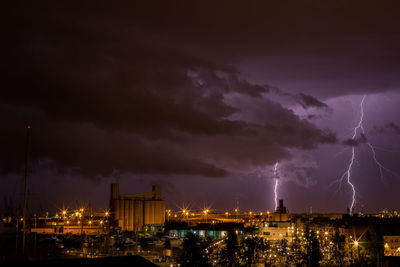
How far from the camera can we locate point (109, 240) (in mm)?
55188

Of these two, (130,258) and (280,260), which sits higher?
(130,258)

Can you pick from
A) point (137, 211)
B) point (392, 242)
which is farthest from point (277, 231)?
point (137, 211)

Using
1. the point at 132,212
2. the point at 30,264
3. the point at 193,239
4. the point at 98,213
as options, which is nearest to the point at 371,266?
the point at 193,239

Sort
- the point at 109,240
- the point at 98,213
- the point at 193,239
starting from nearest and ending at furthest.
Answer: the point at 193,239 → the point at 109,240 → the point at 98,213

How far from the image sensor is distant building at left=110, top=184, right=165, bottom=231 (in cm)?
9356

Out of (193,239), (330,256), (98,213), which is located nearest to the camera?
(193,239)

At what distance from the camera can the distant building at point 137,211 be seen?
307 ft

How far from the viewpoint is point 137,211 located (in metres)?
97.4

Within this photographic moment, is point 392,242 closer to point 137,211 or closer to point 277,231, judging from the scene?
point 277,231

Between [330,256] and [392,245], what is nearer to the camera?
[330,256]

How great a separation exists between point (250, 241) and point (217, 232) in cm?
3085

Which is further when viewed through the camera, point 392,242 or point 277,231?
point 277,231

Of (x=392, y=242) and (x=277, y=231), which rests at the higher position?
(x=277, y=231)

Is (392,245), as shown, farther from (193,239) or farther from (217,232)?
(193,239)
